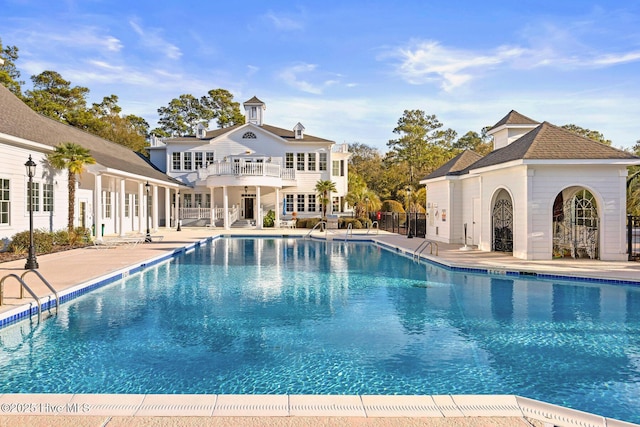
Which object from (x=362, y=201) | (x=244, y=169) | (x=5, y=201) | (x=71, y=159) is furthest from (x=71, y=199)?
(x=362, y=201)

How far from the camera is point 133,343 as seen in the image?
7160 mm

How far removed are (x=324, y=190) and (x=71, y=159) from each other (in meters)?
19.3

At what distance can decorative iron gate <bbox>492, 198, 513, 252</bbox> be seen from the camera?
706 inches

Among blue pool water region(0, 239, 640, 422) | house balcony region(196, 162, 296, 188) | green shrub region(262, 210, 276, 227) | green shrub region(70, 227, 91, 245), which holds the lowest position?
blue pool water region(0, 239, 640, 422)

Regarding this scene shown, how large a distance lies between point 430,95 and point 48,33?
21.8 meters

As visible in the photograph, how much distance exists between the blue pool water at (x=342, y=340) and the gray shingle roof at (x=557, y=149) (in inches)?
194

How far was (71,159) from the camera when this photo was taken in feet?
61.4

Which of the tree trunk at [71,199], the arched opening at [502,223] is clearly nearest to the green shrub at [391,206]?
the arched opening at [502,223]

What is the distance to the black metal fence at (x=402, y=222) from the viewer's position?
27.1 meters

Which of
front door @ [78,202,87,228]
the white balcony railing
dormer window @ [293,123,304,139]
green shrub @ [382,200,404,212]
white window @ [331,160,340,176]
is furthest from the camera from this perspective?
green shrub @ [382,200,404,212]

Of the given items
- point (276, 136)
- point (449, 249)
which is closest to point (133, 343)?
point (449, 249)

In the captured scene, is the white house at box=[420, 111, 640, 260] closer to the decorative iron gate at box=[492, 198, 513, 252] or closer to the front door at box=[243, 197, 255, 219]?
the decorative iron gate at box=[492, 198, 513, 252]

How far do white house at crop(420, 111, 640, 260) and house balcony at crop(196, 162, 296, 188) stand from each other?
17363 millimetres

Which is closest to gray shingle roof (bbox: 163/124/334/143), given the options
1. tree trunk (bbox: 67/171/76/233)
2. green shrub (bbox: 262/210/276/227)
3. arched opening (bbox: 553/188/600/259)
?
green shrub (bbox: 262/210/276/227)
